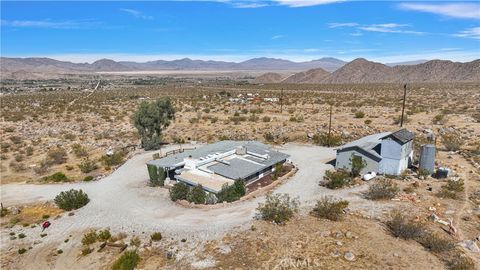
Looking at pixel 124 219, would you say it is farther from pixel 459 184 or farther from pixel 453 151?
pixel 453 151

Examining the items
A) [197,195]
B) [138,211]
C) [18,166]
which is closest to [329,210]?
[197,195]

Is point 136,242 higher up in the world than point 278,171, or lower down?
lower down

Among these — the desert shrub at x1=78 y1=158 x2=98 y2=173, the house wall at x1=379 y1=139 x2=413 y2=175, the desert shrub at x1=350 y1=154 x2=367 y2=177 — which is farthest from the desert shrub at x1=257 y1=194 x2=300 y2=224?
the desert shrub at x1=78 y1=158 x2=98 y2=173

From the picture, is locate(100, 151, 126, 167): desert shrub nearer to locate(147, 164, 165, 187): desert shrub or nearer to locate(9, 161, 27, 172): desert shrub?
locate(9, 161, 27, 172): desert shrub

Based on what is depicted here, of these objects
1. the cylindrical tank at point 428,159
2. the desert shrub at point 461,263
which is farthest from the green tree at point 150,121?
the desert shrub at point 461,263

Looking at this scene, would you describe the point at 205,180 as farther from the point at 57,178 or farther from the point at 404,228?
the point at 57,178

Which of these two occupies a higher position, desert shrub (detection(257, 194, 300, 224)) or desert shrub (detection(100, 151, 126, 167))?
desert shrub (detection(257, 194, 300, 224))
